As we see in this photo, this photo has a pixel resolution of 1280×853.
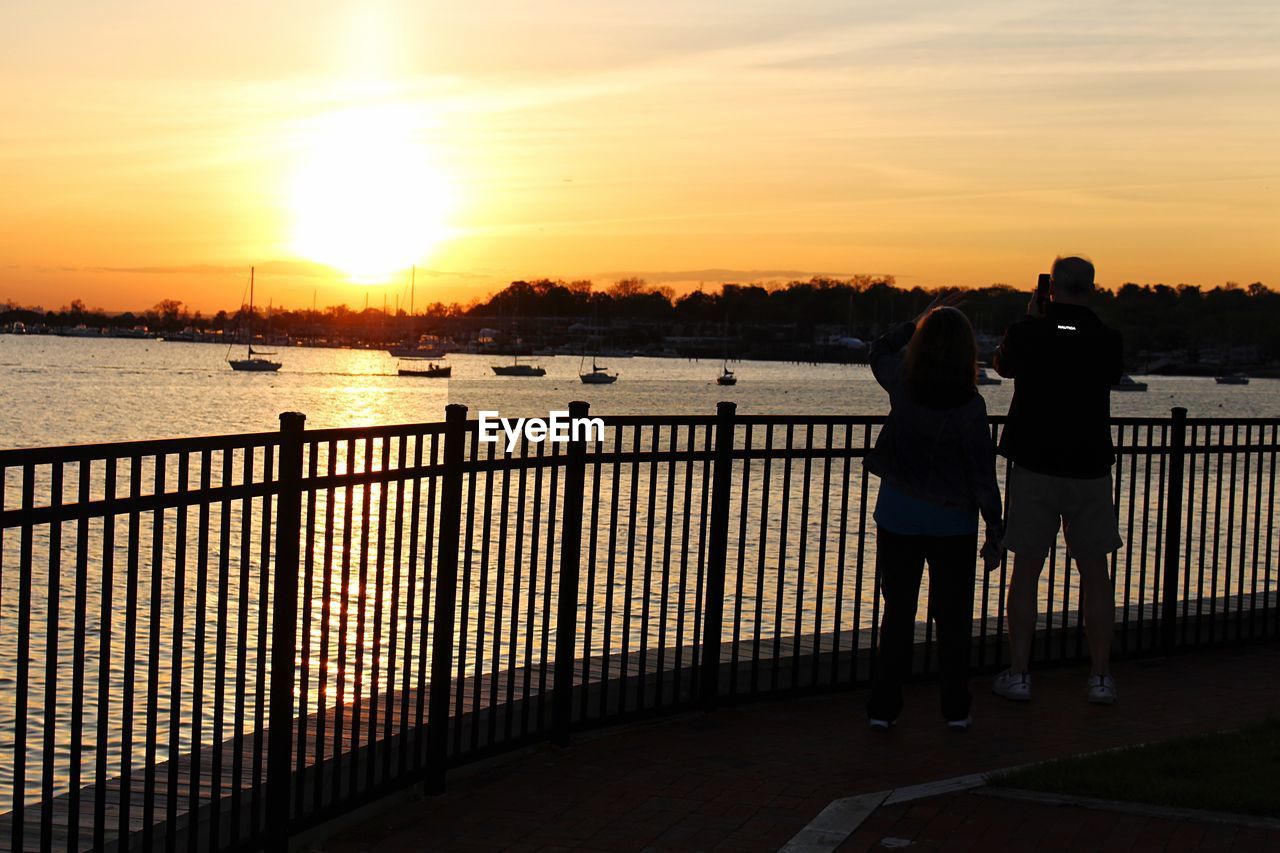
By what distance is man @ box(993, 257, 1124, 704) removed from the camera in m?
7.07

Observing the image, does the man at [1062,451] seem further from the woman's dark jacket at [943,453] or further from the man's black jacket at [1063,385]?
the woman's dark jacket at [943,453]

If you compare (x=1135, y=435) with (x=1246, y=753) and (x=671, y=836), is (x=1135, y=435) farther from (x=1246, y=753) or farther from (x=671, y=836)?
(x=671, y=836)

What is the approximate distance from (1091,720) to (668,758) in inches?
85.0

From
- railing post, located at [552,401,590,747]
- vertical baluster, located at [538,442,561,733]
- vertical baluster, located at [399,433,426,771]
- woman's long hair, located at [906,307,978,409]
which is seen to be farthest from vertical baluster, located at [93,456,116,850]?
woman's long hair, located at [906,307,978,409]

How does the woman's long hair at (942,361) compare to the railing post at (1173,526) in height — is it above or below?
above

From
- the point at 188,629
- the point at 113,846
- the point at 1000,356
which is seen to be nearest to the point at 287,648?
the point at 113,846

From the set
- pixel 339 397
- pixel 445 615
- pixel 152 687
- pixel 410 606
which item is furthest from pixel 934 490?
pixel 339 397

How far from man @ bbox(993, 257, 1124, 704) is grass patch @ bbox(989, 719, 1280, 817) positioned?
3.52 ft

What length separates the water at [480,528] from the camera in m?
7.26

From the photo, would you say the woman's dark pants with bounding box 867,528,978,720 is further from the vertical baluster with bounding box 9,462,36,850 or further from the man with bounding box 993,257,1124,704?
the vertical baluster with bounding box 9,462,36,850

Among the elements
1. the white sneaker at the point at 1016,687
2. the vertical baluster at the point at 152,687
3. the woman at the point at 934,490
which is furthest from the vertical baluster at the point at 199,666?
the white sneaker at the point at 1016,687

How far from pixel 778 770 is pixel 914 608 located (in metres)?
1.12

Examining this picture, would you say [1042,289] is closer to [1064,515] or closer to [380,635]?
[1064,515]

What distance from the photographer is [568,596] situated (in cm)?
657
